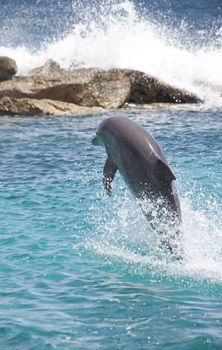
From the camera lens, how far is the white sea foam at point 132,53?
2109cm

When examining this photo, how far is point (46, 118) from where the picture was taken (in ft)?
56.0

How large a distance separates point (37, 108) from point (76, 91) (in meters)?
1.16

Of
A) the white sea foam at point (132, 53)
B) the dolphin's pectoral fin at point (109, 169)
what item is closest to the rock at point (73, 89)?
the white sea foam at point (132, 53)

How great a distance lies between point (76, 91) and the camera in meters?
18.2

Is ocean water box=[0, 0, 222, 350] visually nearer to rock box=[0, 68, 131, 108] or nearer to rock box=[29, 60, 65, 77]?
rock box=[0, 68, 131, 108]

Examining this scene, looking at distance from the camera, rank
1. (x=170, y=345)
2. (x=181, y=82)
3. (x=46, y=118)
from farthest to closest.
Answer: (x=181, y=82) < (x=46, y=118) < (x=170, y=345)

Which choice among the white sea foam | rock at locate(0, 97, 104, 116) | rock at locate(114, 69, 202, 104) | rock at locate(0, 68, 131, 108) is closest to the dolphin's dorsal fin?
rock at locate(0, 97, 104, 116)

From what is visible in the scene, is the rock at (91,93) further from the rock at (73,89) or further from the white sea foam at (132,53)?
the white sea foam at (132,53)

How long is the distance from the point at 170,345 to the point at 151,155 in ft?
6.86

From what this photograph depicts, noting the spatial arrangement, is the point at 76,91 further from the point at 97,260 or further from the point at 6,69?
the point at 97,260

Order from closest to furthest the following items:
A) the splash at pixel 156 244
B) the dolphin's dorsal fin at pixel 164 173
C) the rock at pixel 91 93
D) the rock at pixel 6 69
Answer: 1. the dolphin's dorsal fin at pixel 164 173
2. the splash at pixel 156 244
3. the rock at pixel 91 93
4. the rock at pixel 6 69

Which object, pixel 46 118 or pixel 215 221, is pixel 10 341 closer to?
pixel 215 221

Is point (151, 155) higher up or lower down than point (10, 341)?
higher up

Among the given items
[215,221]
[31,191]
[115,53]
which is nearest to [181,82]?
[115,53]
